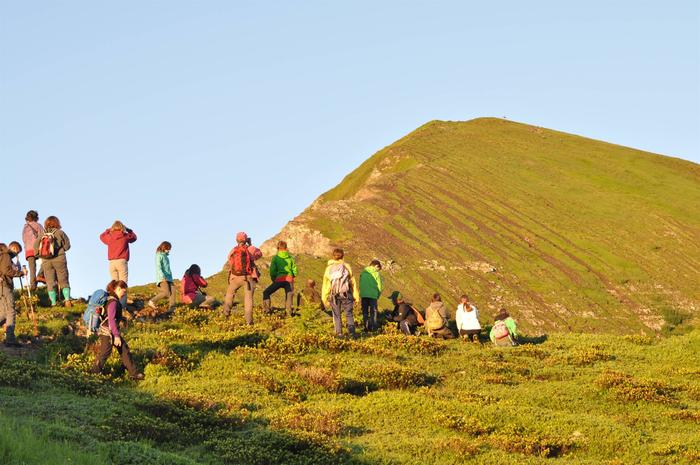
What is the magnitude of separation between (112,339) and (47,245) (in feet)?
24.0

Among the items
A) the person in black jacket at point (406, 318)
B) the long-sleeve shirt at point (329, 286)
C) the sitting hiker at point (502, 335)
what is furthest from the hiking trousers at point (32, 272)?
the sitting hiker at point (502, 335)

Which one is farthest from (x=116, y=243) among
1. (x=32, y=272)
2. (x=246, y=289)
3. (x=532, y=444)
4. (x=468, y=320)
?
(x=532, y=444)

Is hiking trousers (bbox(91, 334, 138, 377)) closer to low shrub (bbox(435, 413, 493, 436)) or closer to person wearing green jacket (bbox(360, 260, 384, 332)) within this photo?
low shrub (bbox(435, 413, 493, 436))

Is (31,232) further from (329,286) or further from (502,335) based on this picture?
(502,335)

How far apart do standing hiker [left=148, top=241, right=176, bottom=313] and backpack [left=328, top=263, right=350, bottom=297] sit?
5.66 m

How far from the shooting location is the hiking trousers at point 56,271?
88.6ft

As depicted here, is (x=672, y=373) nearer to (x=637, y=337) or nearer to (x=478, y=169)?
(x=637, y=337)

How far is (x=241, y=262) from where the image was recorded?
27.3 metres

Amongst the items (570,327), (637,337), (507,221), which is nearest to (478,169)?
(507,221)

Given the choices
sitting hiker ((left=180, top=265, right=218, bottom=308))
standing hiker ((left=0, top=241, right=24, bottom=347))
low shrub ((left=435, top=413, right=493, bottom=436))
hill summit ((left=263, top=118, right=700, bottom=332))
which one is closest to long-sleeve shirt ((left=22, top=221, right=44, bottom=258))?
sitting hiker ((left=180, top=265, right=218, bottom=308))

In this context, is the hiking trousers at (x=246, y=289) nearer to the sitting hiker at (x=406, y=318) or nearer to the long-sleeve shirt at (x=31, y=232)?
the sitting hiker at (x=406, y=318)

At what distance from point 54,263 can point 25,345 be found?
14.8 feet

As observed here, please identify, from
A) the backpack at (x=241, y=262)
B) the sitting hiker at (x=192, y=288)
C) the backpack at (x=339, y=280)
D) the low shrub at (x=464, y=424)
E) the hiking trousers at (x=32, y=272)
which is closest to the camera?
the low shrub at (x=464, y=424)

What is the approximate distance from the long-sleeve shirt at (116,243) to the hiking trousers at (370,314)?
7027 mm
